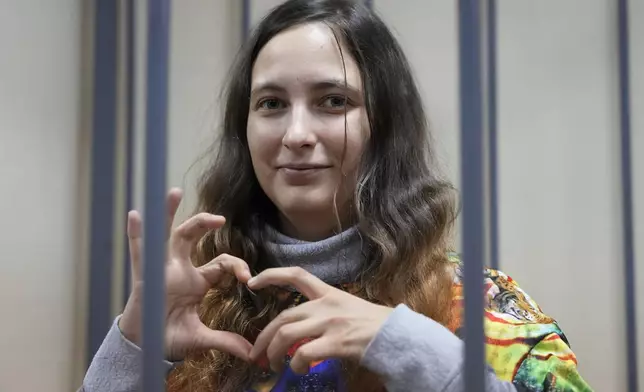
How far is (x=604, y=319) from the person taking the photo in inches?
50.0

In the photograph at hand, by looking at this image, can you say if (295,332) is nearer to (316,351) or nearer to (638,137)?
(316,351)

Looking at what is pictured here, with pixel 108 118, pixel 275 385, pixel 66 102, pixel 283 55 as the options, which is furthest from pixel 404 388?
pixel 66 102

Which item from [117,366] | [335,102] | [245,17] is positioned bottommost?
[117,366]

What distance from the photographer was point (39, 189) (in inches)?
46.7

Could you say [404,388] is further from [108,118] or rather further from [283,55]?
[108,118]

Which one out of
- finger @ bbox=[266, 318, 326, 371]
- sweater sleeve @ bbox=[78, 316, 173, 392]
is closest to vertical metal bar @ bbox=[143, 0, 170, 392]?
finger @ bbox=[266, 318, 326, 371]

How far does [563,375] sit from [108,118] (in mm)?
844

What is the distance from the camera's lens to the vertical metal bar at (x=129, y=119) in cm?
117

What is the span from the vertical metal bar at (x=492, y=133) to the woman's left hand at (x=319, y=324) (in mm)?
661

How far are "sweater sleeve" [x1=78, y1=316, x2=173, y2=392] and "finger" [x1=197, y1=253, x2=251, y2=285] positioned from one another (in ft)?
0.39

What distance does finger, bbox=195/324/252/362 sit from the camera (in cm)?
72

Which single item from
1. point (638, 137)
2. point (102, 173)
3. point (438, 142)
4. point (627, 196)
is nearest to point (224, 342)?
point (102, 173)

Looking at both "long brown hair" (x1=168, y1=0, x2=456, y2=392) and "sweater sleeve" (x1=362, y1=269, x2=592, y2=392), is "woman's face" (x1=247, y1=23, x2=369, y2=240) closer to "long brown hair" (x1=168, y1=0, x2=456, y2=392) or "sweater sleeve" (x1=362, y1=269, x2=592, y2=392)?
"long brown hair" (x1=168, y1=0, x2=456, y2=392)

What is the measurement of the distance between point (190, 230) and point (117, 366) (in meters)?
0.21
